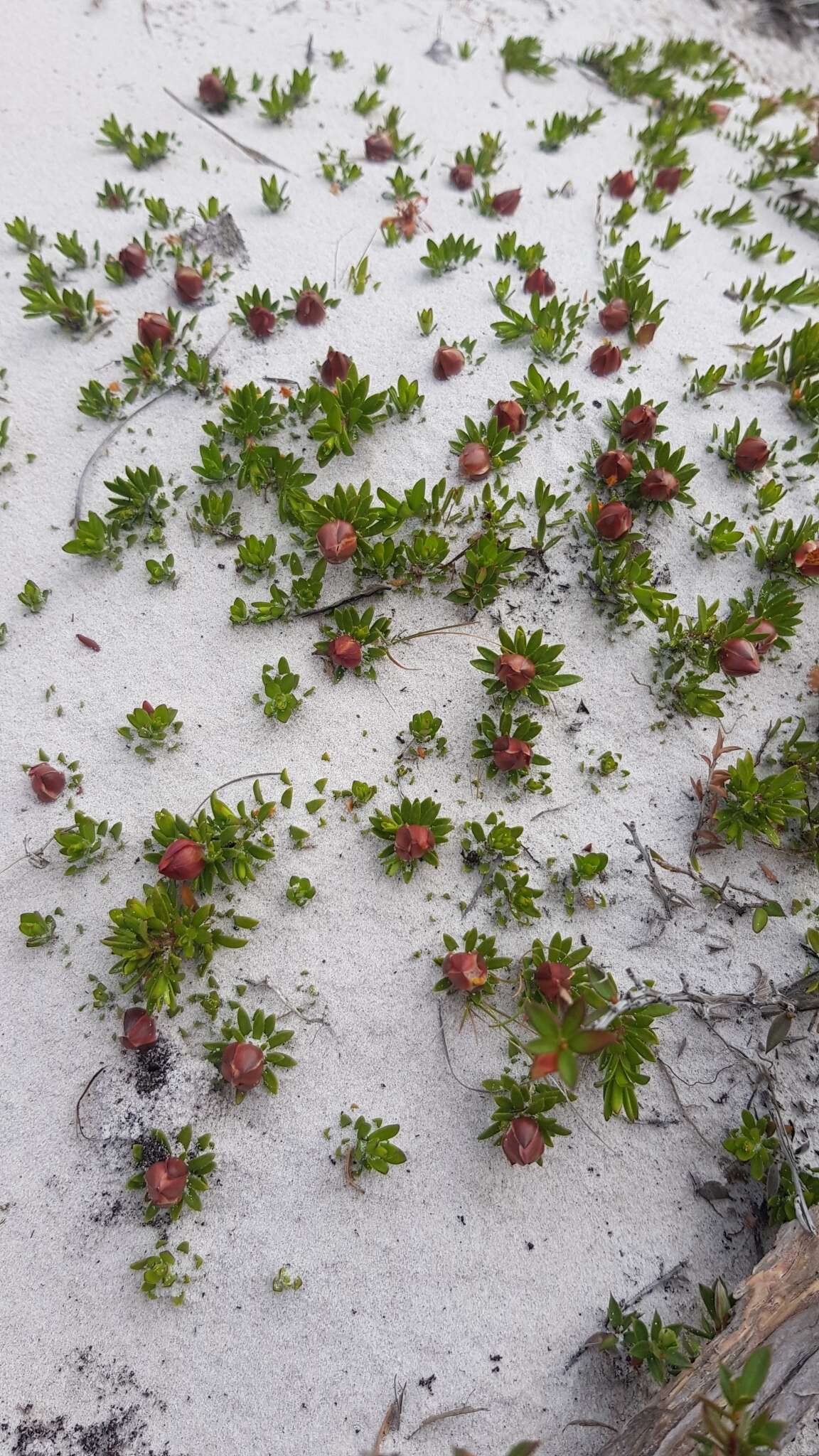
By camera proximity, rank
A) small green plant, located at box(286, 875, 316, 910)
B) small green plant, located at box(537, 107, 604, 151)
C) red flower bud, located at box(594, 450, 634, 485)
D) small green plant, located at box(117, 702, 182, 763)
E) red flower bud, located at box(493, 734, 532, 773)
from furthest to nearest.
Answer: small green plant, located at box(537, 107, 604, 151) < red flower bud, located at box(594, 450, 634, 485) < small green plant, located at box(117, 702, 182, 763) < red flower bud, located at box(493, 734, 532, 773) < small green plant, located at box(286, 875, 316, 910)

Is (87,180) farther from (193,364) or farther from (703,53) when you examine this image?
(703,53)

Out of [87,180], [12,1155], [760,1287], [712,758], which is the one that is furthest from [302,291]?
[760,1287]

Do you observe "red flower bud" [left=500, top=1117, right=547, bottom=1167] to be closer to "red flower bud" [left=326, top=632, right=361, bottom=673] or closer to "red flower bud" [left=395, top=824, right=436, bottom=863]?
"red flower bud" [left=395, top=824, right=436, bottom=863]

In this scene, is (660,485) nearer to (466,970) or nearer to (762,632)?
(762,632)

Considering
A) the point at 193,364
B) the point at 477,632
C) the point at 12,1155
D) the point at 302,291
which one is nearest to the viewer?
the point at 12,1155

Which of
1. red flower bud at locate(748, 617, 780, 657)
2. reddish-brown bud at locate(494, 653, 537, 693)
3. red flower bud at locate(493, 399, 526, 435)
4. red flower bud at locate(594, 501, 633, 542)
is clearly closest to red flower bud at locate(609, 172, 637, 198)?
red flower bud at locate(493, 399, 526, 435)

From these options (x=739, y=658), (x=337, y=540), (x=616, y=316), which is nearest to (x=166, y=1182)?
(x=337, y=540)
